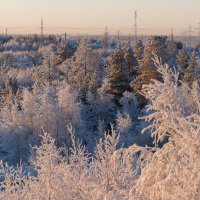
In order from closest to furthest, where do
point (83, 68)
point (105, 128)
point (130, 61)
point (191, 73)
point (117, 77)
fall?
1. point (105, 128)
2. point (117, 77)
3. point (191, 73)
4. point (130, 61)
5. point (83, 68)

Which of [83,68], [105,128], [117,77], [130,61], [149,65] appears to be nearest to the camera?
[149,65]

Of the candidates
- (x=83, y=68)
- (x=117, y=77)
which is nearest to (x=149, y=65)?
(x=117, y=77)

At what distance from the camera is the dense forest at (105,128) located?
540 cm

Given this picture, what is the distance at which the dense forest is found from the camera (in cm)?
540

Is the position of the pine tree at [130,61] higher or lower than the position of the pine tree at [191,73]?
higher

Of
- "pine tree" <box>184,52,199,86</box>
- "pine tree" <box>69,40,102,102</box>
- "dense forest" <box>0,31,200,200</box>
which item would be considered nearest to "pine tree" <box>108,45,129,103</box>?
"dense forest" <box>0,31,200,200</box>

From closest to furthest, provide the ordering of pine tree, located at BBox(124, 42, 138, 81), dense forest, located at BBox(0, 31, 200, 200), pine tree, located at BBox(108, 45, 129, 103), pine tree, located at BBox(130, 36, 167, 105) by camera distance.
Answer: dense forest, located at BBox(0, 31, 200, 200), pine tree, located at BBox(130, 36, 167, 105), pine tree, located at BBox(108, 45, 129, 103), pine tree, located at BBox(124, 42, 138, 81)

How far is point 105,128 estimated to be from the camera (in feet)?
158

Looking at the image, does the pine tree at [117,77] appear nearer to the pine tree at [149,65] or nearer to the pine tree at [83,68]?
the pine tree at [149,65]

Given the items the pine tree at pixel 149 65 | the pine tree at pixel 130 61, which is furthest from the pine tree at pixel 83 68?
the pine tree at pixel 149 65

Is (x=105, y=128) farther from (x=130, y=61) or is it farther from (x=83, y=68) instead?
Answer: (x=83, y=68)

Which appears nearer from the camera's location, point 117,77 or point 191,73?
point 117,77

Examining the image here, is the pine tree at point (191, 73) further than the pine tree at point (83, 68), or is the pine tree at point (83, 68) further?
the pine tree at point (83, 68)

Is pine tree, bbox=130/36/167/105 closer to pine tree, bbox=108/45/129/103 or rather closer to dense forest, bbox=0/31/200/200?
dense forest, bbox=0/31/200/200
